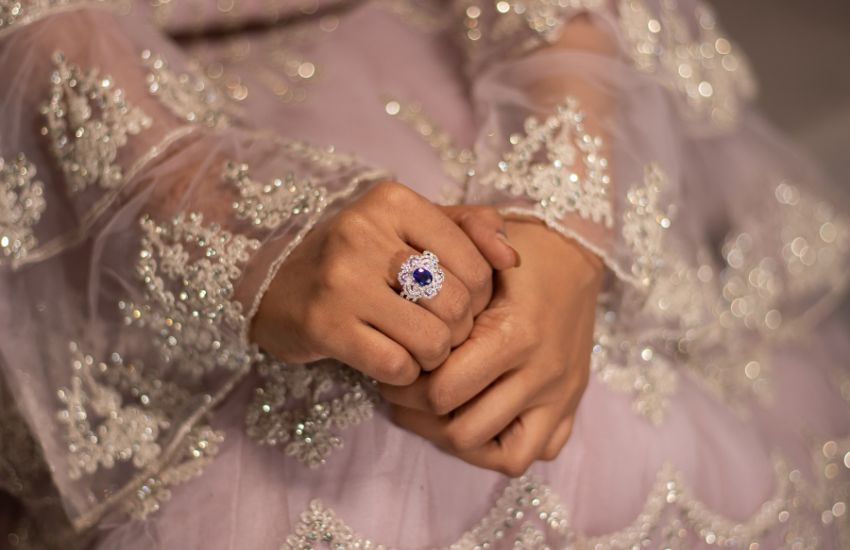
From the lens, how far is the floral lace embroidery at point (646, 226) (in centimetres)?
76

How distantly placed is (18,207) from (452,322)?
37 centimetres

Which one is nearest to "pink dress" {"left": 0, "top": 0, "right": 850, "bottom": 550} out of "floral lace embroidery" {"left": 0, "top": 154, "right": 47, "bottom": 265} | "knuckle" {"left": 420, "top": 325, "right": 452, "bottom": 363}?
"floral lace embroidery" {"left": 0, "top": 154, "right": 47, "bottom": 265}

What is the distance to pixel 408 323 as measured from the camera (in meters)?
0.60

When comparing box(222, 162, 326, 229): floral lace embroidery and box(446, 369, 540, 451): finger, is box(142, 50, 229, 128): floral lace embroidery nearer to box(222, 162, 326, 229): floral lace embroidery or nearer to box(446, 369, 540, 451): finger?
box(222, 162, 326, 229): floral lace embroidery

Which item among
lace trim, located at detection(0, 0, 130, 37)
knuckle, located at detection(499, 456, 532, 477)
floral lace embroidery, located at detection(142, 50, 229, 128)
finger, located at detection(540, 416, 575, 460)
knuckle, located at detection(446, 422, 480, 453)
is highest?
lace trim, located at detection(0, 0, 130, 37)

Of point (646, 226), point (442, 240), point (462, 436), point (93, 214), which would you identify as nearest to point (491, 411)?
point (462, 436)

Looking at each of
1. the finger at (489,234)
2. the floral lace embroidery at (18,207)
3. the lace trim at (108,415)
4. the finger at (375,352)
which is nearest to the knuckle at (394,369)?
the finger at (375,352)

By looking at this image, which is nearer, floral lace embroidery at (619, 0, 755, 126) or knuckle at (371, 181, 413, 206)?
knuckle at (371, 181, 413, 206)

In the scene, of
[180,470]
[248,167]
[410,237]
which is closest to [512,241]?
[410,237]

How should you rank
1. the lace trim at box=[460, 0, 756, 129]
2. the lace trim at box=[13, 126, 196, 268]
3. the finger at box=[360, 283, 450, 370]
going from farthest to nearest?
1. the lace trim at box=[460, 0, 756, 129]
2. the lace trim at box=[13, 126, 196, 268]
3. the finger at box=[360, 283, 450, 370]

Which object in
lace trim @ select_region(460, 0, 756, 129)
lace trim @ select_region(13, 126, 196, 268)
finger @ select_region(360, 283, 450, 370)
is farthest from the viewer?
lace trim @ select_region(460, 0, 756, 129)

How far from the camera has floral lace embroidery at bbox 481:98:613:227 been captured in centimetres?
73

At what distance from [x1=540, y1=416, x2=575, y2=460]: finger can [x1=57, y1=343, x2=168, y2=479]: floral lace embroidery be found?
0.31 m

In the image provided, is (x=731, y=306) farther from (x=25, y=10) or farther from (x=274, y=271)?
(x=25, y=10)
